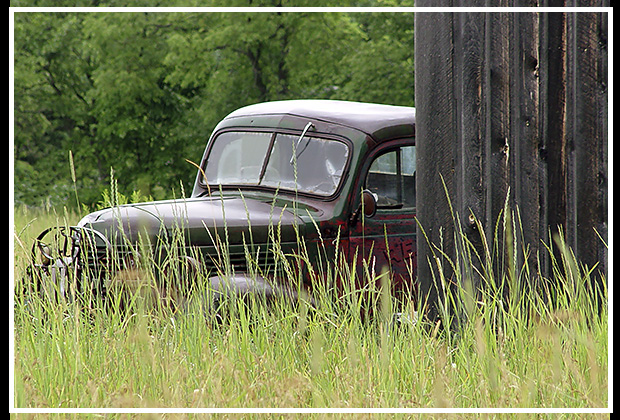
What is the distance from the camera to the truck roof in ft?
14.8

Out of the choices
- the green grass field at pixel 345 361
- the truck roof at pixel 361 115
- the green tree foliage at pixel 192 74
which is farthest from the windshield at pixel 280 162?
the green tree foliage at pixel 192 74

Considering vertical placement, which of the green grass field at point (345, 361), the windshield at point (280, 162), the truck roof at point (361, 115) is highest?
the truck roof at point (361, 115)

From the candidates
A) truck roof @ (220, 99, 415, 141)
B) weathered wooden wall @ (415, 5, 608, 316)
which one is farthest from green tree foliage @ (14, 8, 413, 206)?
weathered wooden wall @ (415, 5, 608, 316)

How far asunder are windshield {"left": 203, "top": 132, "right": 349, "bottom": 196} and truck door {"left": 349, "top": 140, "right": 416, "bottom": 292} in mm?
233

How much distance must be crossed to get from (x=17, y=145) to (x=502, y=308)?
1273 centimetres

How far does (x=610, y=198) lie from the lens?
114 inches

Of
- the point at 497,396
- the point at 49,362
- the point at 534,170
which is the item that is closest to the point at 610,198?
the point at 534,170

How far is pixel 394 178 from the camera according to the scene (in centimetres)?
458

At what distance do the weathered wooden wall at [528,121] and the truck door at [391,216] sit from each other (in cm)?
137

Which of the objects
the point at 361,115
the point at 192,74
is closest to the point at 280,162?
the point at 361,115

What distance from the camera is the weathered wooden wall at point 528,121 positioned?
2.92 m

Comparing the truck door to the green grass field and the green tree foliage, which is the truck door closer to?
the green grass field

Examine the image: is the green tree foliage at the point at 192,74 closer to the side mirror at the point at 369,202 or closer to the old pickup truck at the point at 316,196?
the old pickup truck at the point at 316,196

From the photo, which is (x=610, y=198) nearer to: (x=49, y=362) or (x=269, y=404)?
(x=269, y=404)
